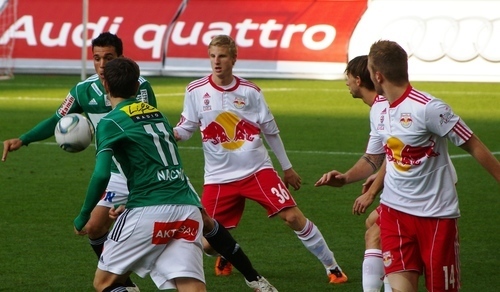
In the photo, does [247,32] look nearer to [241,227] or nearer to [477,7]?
[477,7]

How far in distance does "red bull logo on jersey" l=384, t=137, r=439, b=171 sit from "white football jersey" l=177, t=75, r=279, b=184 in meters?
2.37

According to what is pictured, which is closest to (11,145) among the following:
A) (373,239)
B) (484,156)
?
(373,239)

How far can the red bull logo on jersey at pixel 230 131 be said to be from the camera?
8.30 metres

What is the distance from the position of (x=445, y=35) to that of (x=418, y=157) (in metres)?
18.9

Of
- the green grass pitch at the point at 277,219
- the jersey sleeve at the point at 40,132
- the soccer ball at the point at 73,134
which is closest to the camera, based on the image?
the soccer ball at the point at 73,134

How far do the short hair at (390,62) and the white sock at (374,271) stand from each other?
4.40ft

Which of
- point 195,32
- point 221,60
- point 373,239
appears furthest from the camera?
point 195,32

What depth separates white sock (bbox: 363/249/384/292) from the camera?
6746 mm

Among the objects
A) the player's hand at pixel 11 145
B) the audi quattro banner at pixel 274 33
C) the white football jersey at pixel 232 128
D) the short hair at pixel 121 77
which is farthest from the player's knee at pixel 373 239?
the audi quattro banner at pixel 274 33

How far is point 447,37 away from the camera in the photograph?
24297 millimetres

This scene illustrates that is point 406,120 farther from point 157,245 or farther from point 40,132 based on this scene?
point 40,132

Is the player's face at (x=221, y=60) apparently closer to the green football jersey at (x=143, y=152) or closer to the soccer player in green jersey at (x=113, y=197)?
the soccer player in green jersey at (x=113, y=197)

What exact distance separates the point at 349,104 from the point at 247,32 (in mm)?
5807

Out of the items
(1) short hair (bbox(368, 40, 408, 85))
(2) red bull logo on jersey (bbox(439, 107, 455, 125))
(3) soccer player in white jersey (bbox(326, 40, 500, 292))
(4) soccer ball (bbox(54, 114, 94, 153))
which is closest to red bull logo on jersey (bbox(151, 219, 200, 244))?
(3) soccer player in white jersey (bbox(326, 40, 500, 292))
